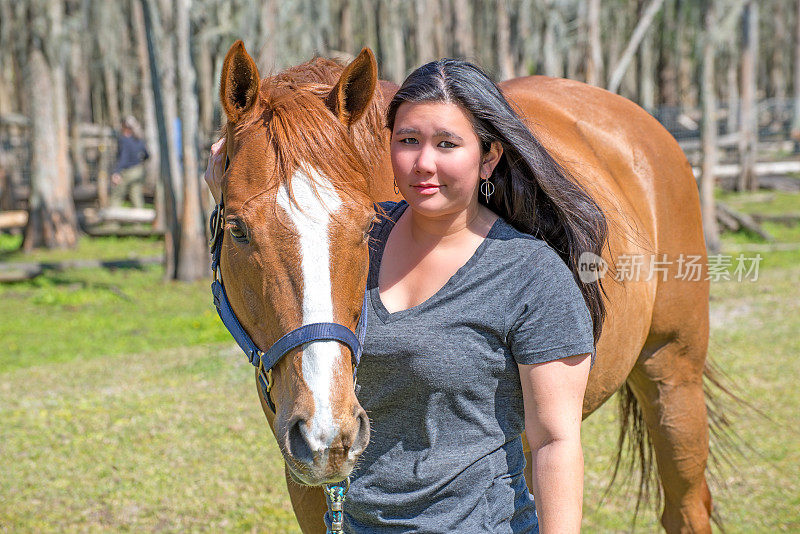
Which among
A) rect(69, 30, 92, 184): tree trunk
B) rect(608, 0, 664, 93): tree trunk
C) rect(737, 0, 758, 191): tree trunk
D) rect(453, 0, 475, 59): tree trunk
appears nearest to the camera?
rect(608, 0, 664, 93): tree trunk

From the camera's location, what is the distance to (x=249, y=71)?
69.1 inches

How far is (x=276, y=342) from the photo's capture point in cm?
160

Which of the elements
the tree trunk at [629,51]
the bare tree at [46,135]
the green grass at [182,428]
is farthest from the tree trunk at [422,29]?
the green grass at [182,428]

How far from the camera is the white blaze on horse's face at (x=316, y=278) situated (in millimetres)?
1459

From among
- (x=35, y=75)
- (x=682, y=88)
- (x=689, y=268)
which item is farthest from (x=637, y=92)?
(x=689, y=268)

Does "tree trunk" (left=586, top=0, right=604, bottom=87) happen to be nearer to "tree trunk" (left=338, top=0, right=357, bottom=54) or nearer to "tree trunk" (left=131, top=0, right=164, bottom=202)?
"tree trunk" (left=131, top=0, right=164, bottom=202)

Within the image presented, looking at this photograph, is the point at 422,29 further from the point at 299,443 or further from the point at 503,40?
the point at 299,443

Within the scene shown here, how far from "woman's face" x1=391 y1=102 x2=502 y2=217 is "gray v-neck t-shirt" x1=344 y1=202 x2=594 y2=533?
0.50 ft

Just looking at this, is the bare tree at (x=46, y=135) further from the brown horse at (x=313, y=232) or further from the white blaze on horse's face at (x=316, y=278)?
the white blaze on horse's face at (x=316, y=278)

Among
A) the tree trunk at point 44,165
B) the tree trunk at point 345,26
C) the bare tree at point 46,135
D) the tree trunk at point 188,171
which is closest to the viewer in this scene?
the tree trunk at point 188,171

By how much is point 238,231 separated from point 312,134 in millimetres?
272

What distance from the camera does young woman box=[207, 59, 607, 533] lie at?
1.66 meters

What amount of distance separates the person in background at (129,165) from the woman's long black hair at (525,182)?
15.4 meters

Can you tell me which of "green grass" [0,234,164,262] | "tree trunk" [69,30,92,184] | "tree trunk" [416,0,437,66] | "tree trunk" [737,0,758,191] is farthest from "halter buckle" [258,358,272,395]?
"tree trunk" [69,30,92,184]
